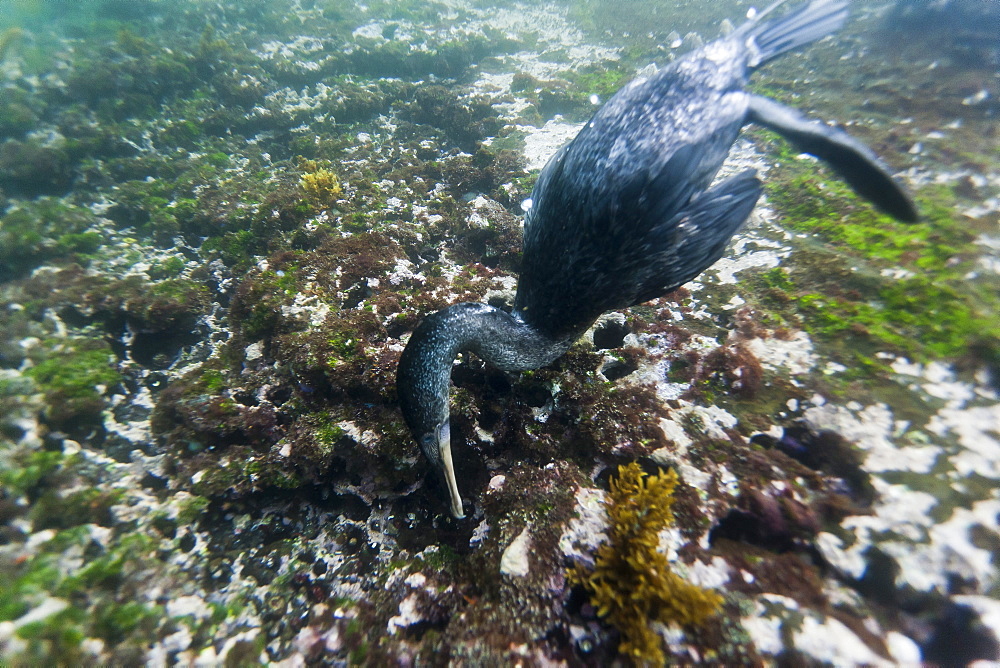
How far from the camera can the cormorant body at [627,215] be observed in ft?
8.48

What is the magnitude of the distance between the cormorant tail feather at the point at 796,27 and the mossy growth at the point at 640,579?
4439 mm

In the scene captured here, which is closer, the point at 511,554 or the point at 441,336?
the point at 511,554

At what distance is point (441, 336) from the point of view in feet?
8.51

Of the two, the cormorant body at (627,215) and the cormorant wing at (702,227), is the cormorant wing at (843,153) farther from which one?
the cormorant wing at (702,227)

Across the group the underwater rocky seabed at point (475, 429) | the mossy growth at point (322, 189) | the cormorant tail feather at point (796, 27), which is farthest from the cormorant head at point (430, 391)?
the cormorant tail feather at point (796, 27)

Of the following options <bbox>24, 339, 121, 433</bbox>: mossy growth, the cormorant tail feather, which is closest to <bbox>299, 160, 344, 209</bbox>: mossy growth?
<bbox>24, 339, 121, 433</bbox>: mossy growth

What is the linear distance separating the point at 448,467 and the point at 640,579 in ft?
4.69

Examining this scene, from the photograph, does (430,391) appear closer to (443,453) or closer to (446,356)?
(446,356)

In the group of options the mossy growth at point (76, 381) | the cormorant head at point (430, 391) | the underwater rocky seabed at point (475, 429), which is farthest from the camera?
the mossy growth at point (76, 381)

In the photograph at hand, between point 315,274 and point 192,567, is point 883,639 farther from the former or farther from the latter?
point 315,274

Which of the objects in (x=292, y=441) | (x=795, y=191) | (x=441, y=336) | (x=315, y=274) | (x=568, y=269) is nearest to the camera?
(x=441, y=336)

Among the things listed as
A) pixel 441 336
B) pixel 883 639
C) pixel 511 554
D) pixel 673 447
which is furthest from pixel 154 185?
pixel 883 639

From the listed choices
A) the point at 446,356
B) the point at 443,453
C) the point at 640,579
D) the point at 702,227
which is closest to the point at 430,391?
the point at 446,356

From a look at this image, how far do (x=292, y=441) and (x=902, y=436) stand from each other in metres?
4.56
